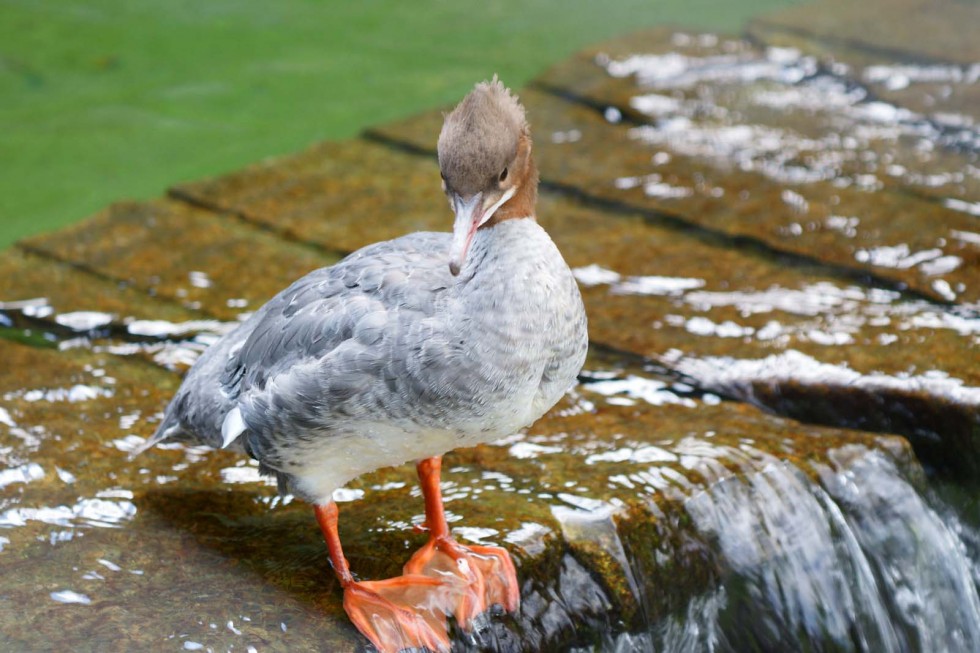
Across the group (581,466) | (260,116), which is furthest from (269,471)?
(260,116)

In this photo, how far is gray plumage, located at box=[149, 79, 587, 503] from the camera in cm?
245

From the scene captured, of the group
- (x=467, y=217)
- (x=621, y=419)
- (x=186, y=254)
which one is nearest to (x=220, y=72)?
(x=186, y=254)

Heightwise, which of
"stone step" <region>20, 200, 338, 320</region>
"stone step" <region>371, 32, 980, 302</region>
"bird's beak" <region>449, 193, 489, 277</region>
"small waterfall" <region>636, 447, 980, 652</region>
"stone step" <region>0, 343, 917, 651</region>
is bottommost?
"small waterfall" <region>636, 447, 980, 652</region>

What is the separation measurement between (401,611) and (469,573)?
0.19m

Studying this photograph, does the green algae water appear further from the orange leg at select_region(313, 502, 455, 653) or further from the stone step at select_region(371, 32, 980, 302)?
the orange leg at select_region(313, 502, 455, 653)

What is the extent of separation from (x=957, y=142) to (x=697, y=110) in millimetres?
1206

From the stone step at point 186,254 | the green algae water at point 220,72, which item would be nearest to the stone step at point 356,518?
the stone step at point 186,254

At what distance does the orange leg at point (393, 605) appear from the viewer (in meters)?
2.72

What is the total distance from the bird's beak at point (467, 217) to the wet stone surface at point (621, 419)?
98 centimetres

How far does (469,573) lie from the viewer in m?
2.85

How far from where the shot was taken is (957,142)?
5379mm

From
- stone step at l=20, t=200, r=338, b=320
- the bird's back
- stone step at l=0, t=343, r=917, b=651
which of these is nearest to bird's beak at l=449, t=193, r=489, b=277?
the bird's back

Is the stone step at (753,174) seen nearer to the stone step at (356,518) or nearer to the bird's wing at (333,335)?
the stone step at (356,518)

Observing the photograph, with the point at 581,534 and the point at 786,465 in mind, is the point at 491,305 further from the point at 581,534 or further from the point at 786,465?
the point at 786,465
